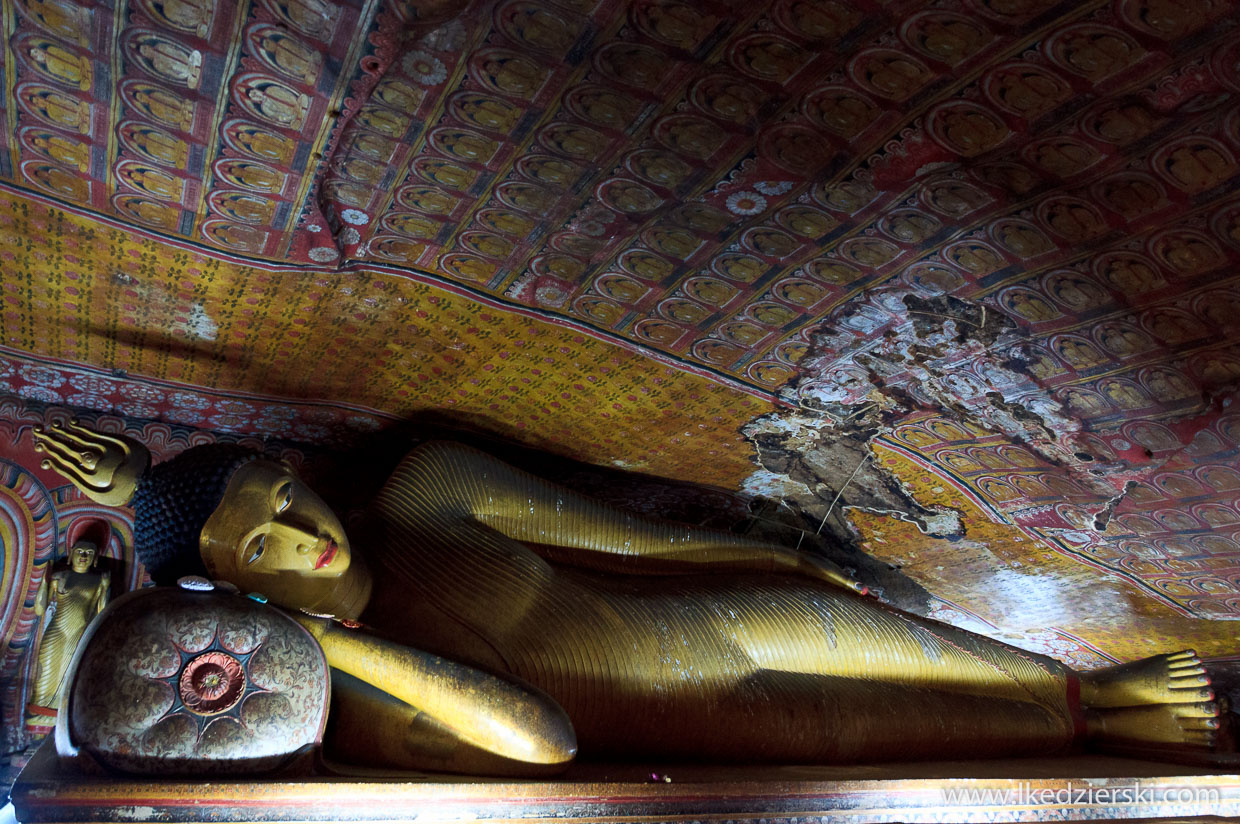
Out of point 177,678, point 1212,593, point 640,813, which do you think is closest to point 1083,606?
point 1212,593

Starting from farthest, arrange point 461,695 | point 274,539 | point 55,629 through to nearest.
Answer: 1. point 55,629
2. point 274,539
3. point 461,695

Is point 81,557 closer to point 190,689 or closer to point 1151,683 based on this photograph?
point 190,689

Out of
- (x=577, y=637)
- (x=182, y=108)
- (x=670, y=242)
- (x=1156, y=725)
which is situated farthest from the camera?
(x=1156, y=725)

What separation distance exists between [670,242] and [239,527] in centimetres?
176

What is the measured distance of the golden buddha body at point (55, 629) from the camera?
13.0ft

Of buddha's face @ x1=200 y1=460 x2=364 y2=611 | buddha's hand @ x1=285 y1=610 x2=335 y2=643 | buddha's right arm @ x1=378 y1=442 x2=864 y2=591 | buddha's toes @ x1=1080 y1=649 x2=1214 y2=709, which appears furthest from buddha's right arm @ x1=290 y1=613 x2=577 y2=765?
buddha's toes @ x1=1080 y1=649 x2=1214 y2=709

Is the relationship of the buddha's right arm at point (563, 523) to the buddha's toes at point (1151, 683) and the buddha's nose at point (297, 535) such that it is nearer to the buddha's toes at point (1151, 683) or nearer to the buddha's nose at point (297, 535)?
the buddha's nose at point (297, 535)

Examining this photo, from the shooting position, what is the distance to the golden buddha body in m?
3.97

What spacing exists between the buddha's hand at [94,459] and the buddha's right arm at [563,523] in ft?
3.12

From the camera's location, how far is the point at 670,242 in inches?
128

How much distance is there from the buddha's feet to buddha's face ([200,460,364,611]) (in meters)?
3.43

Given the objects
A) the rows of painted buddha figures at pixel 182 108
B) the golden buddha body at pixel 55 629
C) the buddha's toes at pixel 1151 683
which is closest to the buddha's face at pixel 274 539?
the rows of painted buddha figures at pixel 182 108

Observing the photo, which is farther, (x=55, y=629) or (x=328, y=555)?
(x=55, y=629)

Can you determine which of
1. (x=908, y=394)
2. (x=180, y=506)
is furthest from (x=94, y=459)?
(x=908, y=394)
